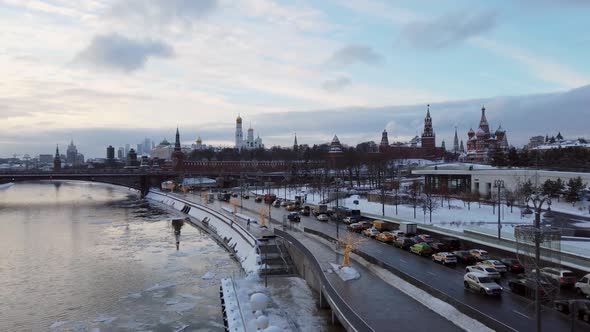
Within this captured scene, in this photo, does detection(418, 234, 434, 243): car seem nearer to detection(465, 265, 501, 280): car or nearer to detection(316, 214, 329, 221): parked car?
detection(465, 265, 501, 280): car

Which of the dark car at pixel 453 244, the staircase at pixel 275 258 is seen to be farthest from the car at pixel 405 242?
the staircase at pixel 275 258

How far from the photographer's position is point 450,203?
42.0m

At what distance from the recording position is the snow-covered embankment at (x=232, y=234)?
85.3ft

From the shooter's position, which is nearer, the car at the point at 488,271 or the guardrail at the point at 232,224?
the car at the point at 488,271

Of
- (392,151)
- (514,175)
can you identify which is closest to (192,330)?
(514,175)

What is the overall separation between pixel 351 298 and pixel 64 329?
10.6m

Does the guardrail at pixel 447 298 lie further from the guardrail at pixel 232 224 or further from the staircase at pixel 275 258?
the guardrail at pixel 232 224

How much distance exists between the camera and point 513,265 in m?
19.7

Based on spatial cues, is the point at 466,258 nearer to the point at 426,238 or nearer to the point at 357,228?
the point at 426,238

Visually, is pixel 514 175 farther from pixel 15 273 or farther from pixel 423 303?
pixel 15 273

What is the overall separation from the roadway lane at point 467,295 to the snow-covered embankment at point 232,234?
6064 mm

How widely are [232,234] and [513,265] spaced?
803 inches

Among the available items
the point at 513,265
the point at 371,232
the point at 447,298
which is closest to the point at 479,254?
the point at 513,265

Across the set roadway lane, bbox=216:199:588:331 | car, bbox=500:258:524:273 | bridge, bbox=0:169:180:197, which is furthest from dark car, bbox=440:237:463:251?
bridge, bbox=0:169:180:197
